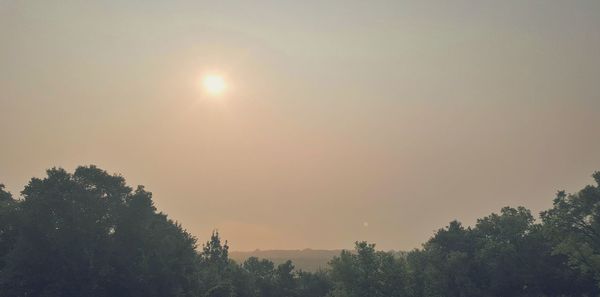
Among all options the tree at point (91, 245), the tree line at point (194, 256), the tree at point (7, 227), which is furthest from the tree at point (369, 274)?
the tree at point (7, 227)

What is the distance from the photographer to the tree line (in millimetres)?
47844

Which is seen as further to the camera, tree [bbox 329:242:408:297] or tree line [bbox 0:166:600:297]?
tree [bbox 329:242:408:297]

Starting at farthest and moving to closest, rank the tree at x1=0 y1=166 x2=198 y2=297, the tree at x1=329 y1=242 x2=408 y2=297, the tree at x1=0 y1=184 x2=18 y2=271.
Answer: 1. the tree at x1=329 y1=242 x2=408 y2=297
2. the tree at x1=0 y1=184 x2=18 y2=271
3. the tree at x1=0 y1=166 x2=198 y2=297

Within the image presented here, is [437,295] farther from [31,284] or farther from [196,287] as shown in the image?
[31,284]

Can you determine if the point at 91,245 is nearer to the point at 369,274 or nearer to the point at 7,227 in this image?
the point at 7,227

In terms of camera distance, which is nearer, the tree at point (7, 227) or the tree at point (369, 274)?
the tree at point (7, 227)

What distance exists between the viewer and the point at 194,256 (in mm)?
59469

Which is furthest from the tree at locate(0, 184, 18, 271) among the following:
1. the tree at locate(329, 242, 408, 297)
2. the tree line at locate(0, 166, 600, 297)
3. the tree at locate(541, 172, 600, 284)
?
the tree at locate(541, 172, 600, 284)

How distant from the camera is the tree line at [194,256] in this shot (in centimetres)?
→ 4784

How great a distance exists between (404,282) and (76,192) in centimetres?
4966

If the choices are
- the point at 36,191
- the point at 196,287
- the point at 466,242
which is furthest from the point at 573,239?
the point at 36,191

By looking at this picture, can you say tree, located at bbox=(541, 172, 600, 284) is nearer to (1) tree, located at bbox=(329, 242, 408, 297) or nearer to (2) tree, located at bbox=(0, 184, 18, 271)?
(1) tree, located at bbox=(329, 242, 408, 297)

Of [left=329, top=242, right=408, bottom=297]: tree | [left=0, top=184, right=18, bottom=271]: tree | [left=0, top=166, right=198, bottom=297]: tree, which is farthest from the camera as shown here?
[left=329, top=242, right=408, bottom=297]: tree

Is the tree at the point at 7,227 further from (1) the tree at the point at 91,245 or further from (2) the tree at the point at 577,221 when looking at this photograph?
(2) the tree at the point at 577,221
